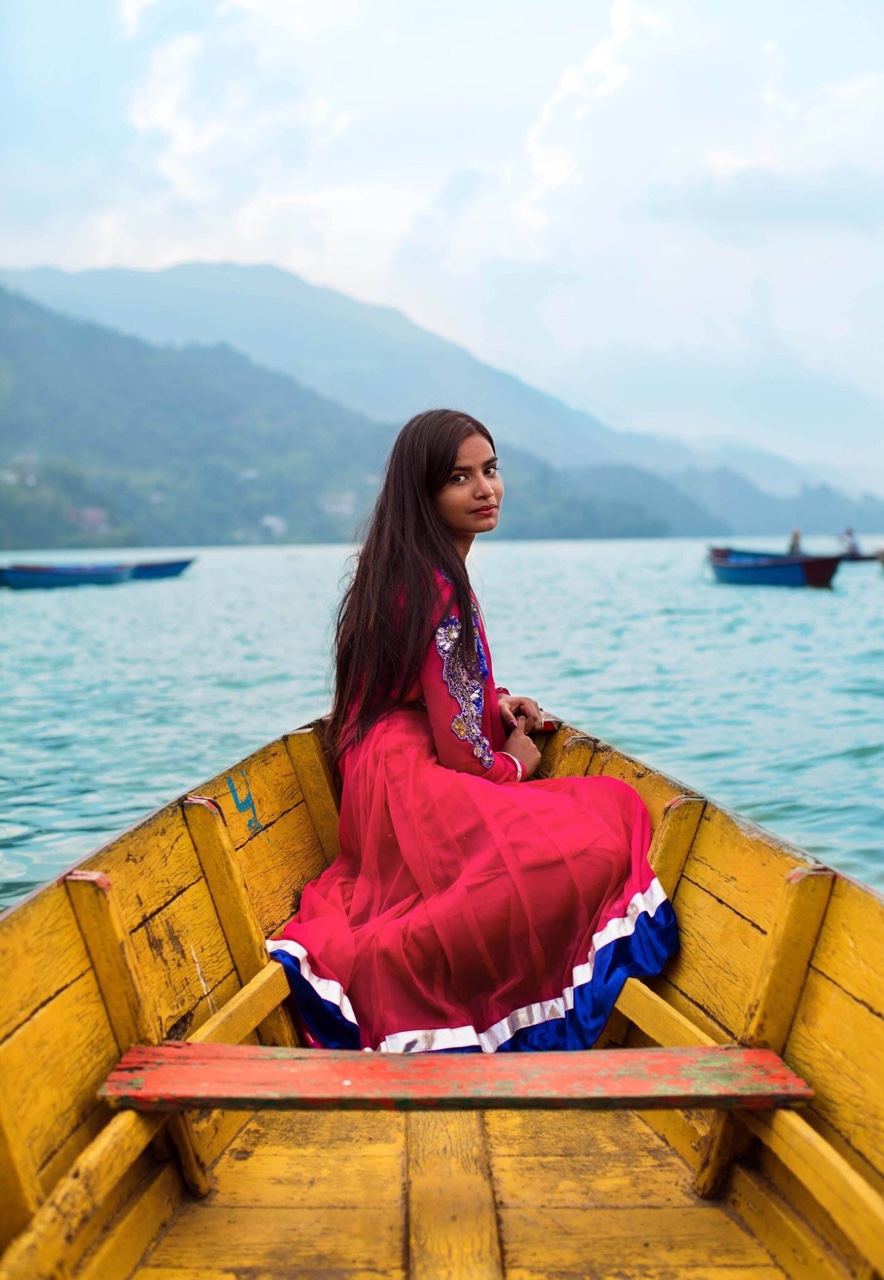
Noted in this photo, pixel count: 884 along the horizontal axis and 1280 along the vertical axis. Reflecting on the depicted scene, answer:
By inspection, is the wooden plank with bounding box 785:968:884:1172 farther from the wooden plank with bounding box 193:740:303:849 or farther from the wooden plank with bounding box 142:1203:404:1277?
the wooden plank with bounding box 193:740:303:849

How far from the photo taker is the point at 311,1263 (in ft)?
5.54

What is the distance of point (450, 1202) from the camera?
5.96 ft

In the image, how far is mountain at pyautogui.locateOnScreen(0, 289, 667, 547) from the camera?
89438mm

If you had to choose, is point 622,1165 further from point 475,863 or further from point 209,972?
point 209,972

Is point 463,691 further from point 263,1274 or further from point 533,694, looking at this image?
point 533,694

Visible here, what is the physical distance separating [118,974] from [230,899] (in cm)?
55

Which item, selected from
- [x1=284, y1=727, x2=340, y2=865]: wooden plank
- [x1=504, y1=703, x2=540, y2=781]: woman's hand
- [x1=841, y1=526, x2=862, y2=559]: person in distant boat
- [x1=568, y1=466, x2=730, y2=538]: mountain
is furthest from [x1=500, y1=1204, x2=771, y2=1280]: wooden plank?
[x1=568, y1=466, x2=730, y2=538]: mountain

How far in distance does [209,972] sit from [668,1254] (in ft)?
3.53

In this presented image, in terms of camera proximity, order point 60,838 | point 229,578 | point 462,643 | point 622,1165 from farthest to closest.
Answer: point 229,578 → point 60,838 → point 462,643 → point 622,1165

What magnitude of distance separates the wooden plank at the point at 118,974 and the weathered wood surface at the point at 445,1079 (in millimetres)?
47

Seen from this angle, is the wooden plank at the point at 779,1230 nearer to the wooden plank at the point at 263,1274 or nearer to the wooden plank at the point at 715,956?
the wooden plank at the point at 263,1274

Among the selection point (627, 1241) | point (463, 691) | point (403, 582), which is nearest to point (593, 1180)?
point (627, 1241)

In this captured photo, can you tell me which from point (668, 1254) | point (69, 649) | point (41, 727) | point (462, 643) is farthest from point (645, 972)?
point (69, 649)

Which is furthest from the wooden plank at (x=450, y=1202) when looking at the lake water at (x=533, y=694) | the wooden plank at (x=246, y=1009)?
the lake water at (x=533, y=694)
